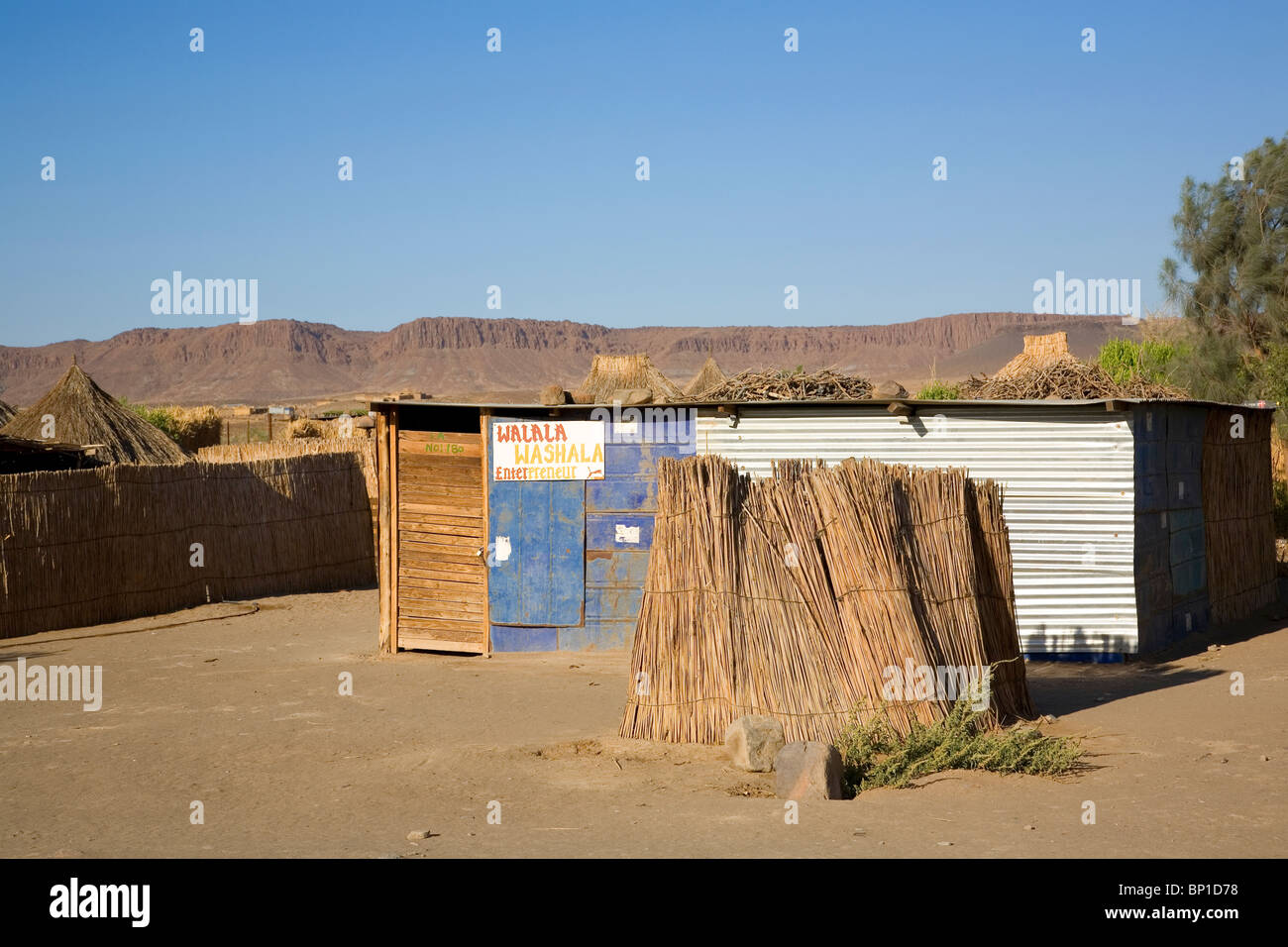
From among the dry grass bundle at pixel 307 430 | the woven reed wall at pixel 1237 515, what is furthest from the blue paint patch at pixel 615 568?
the dry grass bundle at pixel 307 430

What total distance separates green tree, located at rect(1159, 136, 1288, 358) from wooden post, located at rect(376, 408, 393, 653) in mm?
17833

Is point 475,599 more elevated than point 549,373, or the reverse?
point 549,373

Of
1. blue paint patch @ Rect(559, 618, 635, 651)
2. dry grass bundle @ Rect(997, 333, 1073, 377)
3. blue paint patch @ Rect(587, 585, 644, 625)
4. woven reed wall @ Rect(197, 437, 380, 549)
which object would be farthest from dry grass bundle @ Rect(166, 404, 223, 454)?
dry grass bundle @ Rect(997, 333, 1073, 377)

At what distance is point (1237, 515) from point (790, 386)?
566 centimetres

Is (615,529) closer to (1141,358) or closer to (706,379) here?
(706,379)

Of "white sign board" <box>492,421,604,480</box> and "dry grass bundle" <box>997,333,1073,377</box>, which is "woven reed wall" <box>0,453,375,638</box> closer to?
"white sign board" <box>492,421,604,480</box>

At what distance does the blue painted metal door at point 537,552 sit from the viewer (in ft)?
41.1

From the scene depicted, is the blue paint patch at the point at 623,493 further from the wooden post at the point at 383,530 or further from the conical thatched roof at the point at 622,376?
the conical thatched roof at the point at 622,376

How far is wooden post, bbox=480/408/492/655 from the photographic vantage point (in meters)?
12.6
